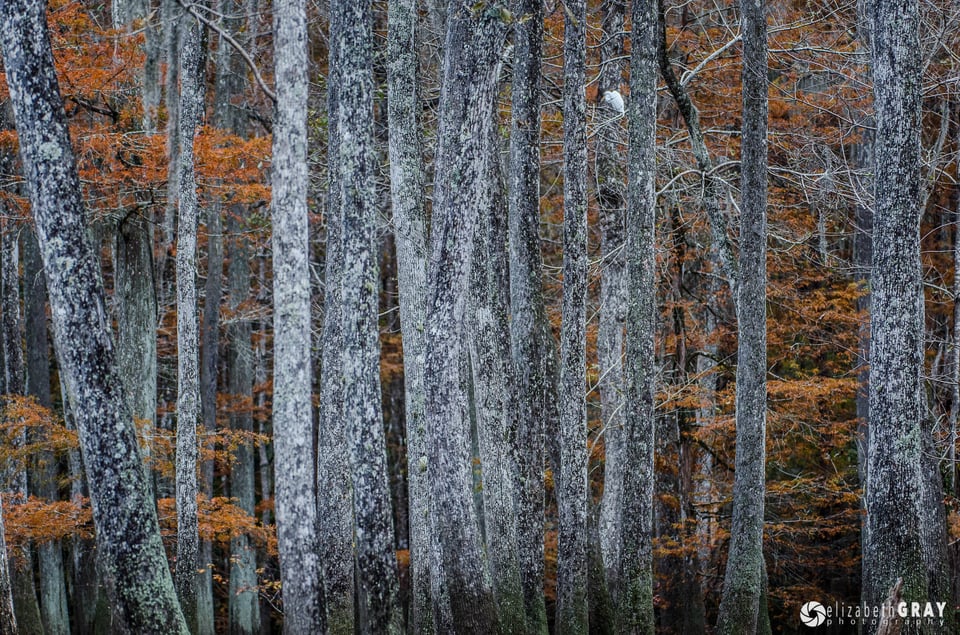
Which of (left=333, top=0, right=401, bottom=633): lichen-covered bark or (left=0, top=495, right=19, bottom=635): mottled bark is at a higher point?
(left=333, top=0, right=401, bottom=633): lichen-covered bark

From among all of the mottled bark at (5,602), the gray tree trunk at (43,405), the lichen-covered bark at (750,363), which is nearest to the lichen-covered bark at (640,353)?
the lichen-covered bark at (750,363)

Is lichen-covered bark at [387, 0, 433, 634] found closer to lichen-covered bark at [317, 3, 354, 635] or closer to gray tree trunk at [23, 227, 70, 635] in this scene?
lichen-covered bark at [317, 3, 354, 635]

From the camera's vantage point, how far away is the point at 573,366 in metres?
10.7

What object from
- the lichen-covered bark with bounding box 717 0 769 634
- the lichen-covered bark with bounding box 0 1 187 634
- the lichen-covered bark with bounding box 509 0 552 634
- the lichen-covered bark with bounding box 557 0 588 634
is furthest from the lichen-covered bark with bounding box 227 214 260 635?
the lichen-covered bark with bounding box 0 1 187 634

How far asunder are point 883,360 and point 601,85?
7608 millimetres

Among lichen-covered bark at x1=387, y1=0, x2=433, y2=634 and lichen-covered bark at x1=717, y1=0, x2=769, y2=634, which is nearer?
lichen-covered bark at x1=717, y1=0, x2=769, y2=634

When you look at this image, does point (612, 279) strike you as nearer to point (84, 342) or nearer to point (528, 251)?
point (528, 251)

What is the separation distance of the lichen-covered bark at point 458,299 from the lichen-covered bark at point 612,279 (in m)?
5.25

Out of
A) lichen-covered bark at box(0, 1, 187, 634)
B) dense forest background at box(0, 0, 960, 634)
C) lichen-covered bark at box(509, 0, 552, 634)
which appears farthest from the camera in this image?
lichen-covered bark at box(509, 0, 552, 634)

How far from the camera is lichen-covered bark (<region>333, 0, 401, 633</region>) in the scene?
9047 mm

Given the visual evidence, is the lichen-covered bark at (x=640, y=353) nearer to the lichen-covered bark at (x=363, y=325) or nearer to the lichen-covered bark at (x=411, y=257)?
the lichen-covered bark at (x=411, y=257)

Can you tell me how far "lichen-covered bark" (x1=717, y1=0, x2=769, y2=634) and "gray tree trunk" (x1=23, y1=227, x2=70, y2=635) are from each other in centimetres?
1226

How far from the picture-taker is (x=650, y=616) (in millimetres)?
10148

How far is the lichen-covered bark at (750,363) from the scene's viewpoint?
33.8 feet
